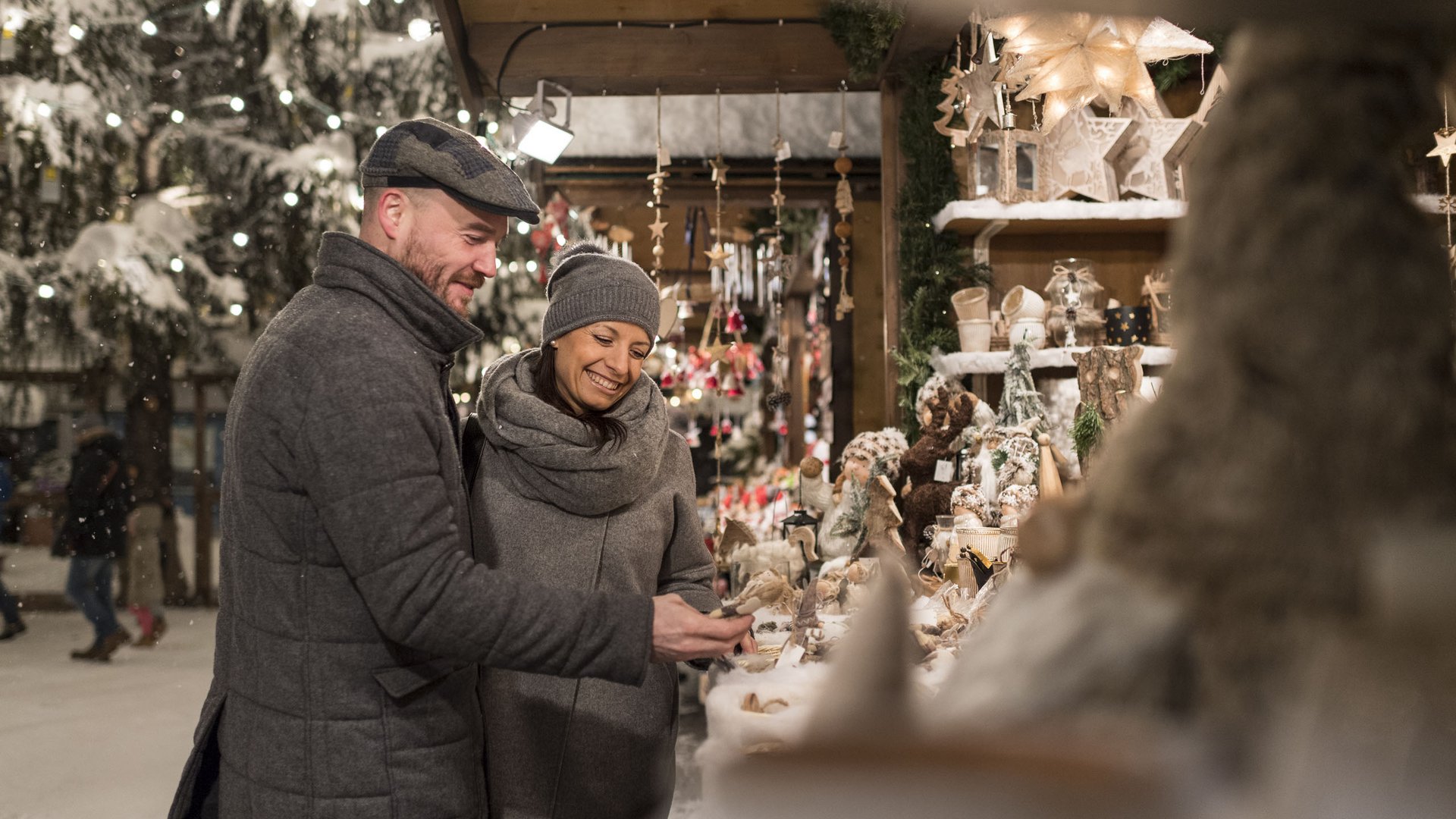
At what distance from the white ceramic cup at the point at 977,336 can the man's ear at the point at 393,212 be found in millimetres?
2201

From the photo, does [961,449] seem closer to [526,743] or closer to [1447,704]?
[526,743]

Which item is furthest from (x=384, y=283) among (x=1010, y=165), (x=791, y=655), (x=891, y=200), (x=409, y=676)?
(x=891, y=200)

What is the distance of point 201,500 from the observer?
269 inches

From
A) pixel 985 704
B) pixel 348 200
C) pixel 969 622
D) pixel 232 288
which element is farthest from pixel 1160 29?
pixel 232 288

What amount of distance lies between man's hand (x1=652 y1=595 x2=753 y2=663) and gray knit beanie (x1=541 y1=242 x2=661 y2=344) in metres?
0.89

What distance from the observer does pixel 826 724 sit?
40cm

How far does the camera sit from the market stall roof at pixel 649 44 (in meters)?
3.84

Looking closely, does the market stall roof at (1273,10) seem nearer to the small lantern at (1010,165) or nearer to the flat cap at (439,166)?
the flat cap at (439,166)

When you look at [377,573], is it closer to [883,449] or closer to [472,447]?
[472,447]

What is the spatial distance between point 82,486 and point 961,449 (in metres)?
5.16

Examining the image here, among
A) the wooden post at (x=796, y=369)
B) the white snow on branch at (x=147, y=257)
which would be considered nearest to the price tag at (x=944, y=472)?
the wooden post at (x=796, y=369)

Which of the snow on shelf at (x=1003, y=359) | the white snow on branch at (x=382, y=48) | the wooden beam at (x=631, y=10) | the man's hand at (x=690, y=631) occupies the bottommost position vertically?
the man's hand at (x=690, y=631)

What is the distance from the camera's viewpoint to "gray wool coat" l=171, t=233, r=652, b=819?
3.96ft

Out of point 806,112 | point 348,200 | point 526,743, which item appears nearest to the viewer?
point 526,743
